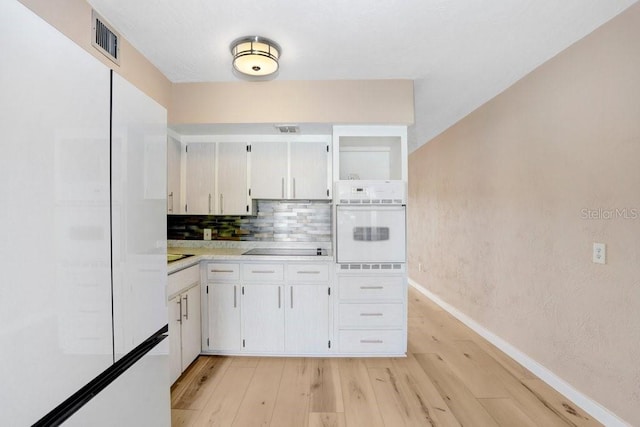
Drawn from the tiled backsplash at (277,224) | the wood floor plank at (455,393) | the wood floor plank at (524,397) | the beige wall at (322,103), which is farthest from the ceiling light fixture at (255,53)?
the wood floor plank at (524,397)

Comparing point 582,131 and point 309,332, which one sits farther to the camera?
point 309,332

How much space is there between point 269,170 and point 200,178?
2.32 feet

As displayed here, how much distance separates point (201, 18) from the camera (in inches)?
69.4

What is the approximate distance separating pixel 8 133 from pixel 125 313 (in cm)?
67

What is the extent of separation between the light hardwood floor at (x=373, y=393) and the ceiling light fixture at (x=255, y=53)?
7.65ft

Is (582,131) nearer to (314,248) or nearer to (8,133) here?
(314,248)

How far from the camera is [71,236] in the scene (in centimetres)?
82

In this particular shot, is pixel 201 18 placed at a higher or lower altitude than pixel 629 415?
higher

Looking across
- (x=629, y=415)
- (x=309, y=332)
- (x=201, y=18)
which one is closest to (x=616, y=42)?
(x=629, y=415)

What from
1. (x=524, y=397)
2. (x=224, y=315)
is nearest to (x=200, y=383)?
(x=224, y=315)

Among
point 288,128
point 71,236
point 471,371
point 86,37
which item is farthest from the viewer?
point 288,128

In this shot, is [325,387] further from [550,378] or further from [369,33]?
[369,33]

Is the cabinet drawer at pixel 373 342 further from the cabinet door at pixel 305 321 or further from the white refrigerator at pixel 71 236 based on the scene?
the white refrigerator at pixel 71 236

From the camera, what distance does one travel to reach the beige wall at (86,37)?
1.44m
